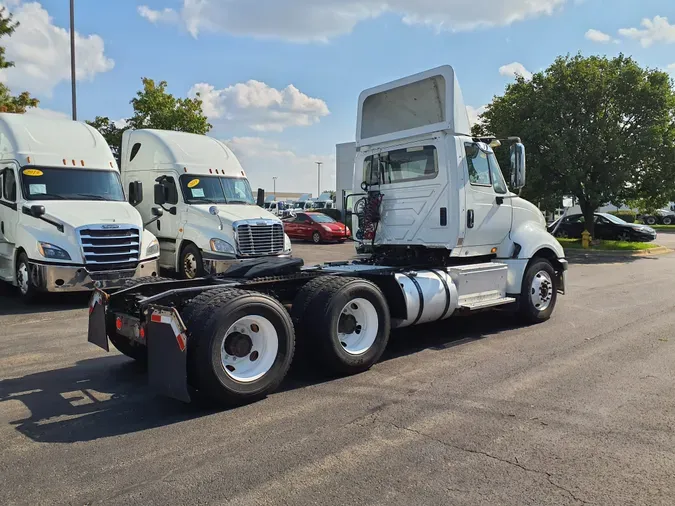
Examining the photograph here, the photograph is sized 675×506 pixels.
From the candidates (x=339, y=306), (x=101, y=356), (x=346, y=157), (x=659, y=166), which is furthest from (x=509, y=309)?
(x=346, y=157)

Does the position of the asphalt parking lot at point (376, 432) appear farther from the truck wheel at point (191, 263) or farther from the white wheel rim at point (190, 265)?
the white wheel rim at point (190, 265)

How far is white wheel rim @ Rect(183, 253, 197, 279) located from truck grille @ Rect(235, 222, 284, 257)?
1303 mm

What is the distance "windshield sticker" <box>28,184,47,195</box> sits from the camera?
1016 cm

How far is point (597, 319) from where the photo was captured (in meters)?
8.68

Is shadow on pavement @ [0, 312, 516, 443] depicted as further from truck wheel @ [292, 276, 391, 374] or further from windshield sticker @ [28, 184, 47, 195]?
windshield sticker @ [28, 184, 47, 195]

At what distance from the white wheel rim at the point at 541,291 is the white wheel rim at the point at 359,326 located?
10.8 ft

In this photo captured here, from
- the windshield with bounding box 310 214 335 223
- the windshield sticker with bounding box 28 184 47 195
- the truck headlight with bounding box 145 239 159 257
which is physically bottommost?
the truck headlight with bounding box 145 239 159 257

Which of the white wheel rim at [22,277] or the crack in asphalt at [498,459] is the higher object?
the white wheel rim at [22,277]

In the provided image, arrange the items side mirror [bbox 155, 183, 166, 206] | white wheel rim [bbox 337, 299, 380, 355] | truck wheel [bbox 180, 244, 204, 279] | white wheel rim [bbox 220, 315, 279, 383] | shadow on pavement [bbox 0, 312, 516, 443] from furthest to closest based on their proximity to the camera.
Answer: side mirror [bbox 155, 183, 166, 206]
truck wheel [bbox 180, 244, 204, 279]
white wheel rim [bbox 337, 299, 380, 355]
white wheel rim [bbox 220, 315, 279, 383]
shadow on pavement [bbox 0, 312, 516, 443]

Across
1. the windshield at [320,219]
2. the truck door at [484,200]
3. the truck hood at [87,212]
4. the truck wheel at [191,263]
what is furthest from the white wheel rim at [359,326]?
the windshield at [320,219]

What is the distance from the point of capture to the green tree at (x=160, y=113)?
2253cm

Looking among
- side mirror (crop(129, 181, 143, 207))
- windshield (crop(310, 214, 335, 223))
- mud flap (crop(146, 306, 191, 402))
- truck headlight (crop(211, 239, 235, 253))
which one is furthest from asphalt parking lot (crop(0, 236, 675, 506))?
windshield (crop(310, 214, 335, 223))

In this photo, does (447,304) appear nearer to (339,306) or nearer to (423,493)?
(339,306)

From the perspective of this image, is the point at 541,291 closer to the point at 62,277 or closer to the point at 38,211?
the point at 62,277
